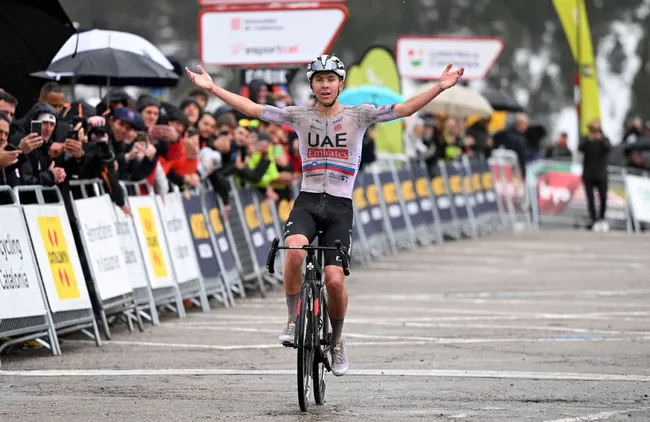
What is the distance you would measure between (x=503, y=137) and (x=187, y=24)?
27.7 metres

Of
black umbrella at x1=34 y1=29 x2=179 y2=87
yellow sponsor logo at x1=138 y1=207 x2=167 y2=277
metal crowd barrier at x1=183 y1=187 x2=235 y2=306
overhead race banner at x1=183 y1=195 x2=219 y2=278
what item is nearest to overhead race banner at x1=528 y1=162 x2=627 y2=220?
metal crowd barrier at x1=183 y1=187 x2=235 y2=306

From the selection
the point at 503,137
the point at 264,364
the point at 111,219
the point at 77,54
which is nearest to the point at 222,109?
the point at 77,54

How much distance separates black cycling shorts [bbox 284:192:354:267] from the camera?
10664mm

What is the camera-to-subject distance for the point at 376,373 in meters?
11.9

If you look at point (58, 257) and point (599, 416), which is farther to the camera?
point (58, 257)

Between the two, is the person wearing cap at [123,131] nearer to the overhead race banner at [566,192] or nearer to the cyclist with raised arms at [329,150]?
the cyclist with raised arms at [329,150]

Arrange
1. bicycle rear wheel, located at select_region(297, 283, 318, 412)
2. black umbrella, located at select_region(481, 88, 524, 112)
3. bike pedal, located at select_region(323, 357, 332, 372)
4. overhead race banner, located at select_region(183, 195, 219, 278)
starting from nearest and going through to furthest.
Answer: bicycle rear wheel, located at select_region(297, 283, 318, 412)
bike pedal, located at select_region(323, 357, 332, 372)
overhead race banner, located at select_region(183, 195, 219, 278)
black umbrella, located at select_region(481, 88, 524, 112)

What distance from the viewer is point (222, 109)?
2044 cm

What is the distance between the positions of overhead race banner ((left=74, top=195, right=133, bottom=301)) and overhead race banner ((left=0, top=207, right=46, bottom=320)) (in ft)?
3.98

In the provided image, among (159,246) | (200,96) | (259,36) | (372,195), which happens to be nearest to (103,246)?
(159,246)

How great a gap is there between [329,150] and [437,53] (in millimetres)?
22447

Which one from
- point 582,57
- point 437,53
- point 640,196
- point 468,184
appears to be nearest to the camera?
point 468,184

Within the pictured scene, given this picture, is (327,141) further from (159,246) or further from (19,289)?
(159,246)

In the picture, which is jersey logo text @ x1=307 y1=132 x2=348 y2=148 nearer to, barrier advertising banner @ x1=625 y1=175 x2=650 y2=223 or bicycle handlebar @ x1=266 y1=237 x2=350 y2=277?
bicycle handlebar @ x1=266 y1=237 x2=350 y2=277
